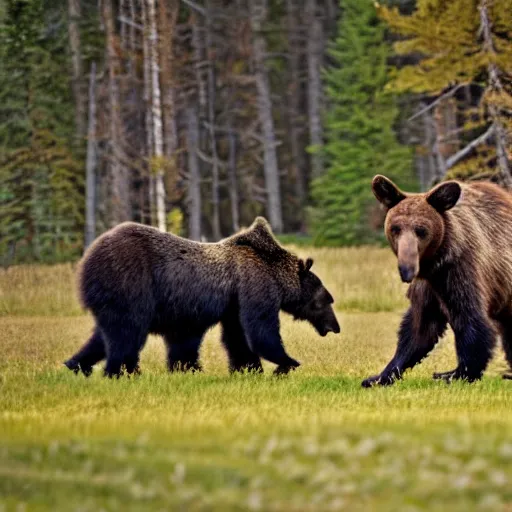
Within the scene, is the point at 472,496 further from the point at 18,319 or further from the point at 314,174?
the point at 314,174

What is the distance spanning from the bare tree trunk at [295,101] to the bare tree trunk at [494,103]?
30.6 m

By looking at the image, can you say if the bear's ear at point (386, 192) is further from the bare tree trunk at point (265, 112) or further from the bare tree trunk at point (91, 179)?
the bare tree trunk at point (265, 112)

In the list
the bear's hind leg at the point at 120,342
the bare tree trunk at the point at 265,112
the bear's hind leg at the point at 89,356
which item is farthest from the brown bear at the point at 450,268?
the bare tree trunk at the point at 265,112

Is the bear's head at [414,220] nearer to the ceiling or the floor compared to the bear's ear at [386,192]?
nearer to the floor

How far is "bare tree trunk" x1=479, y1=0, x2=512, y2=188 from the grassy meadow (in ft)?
25.9

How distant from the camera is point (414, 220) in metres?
10.1

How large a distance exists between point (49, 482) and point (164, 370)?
21.0ft

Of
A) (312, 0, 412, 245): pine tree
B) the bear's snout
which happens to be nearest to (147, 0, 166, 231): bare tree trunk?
the bear's snout

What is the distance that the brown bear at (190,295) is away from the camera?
10727mm

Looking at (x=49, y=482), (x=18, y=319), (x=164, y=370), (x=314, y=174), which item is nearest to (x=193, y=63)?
(x=314, y=174)

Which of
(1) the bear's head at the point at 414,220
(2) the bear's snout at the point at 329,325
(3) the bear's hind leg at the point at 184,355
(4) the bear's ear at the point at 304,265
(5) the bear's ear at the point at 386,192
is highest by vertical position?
(5) the bear's ear at the point at 386,192

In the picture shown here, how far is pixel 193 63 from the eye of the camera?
45938 millimetres

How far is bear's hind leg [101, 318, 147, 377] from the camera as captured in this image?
10.7 meters

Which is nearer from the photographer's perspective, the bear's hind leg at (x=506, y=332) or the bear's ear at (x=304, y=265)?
the bear's hind leg at (x=506, y=332)
